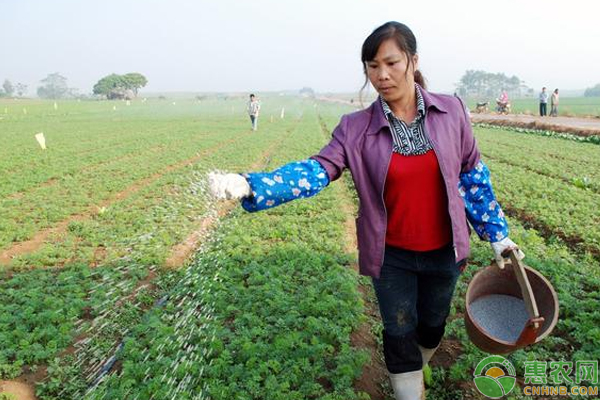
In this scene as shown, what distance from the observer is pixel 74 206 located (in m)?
9.23

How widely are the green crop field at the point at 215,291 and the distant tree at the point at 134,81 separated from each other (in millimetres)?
124392

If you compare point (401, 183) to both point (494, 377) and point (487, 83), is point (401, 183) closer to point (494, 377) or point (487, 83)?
point (494, 377)

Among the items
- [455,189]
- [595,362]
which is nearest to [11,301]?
[455,189]

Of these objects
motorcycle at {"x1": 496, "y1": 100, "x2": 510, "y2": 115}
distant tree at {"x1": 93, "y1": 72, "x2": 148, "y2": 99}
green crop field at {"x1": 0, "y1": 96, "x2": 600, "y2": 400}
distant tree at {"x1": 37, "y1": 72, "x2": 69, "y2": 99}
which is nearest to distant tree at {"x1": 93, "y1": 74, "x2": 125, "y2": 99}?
distant tree at {"x1": 93, "y1": 72, "x2": 148, "y2": 99}

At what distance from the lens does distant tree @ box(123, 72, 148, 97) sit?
407ft

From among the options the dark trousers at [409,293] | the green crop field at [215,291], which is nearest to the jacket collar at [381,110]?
the dark trousers at [409,293]

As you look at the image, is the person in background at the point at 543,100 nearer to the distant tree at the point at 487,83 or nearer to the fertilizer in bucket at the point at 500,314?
the fertilizer in bucket at the point at 500,314

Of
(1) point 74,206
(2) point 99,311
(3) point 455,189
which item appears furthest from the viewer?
(1) point 74,206

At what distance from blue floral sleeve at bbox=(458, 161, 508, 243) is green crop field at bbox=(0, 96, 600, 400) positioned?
4.69 ft

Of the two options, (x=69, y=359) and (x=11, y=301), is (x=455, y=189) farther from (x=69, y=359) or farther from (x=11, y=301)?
(x=11, y=301)

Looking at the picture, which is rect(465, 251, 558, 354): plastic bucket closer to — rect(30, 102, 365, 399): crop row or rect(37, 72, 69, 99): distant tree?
rect(30, 102, 365, 399): crop row

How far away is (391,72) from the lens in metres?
2.31

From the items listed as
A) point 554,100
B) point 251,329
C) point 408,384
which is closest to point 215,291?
point 251,329

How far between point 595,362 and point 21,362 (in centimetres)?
481
